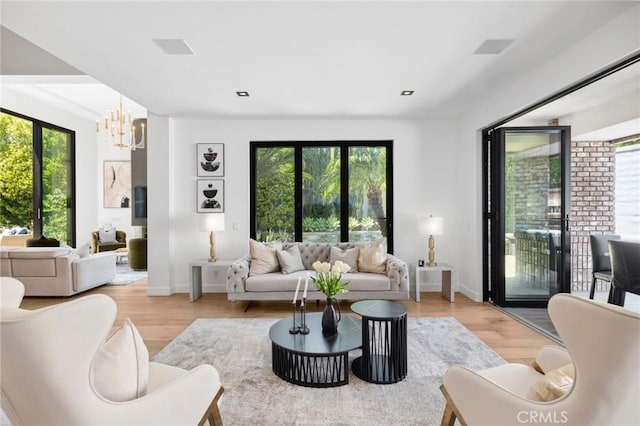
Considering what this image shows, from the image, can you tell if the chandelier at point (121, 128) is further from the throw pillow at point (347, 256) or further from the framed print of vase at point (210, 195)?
the throw pillow at point (347, 256)

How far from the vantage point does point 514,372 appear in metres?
1.68

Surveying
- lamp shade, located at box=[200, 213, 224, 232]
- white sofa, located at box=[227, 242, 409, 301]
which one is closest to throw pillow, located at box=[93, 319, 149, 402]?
white sofa, located at box=[227, 242, 409, 301]

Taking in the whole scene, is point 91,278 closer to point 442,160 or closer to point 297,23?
point 297,23

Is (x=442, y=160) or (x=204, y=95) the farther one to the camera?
(x=442, y=160)

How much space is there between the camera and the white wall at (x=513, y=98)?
2.41m

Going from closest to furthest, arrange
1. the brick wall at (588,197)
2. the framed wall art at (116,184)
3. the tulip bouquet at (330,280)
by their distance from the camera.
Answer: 1. the tulip bouquet at (330,280)
2. the brick wall at (588,197)
3. the framed wall art at (116,184)

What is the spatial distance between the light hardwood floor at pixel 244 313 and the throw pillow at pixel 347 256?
556 millimetres

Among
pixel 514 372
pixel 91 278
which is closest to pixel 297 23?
pixel 514 372

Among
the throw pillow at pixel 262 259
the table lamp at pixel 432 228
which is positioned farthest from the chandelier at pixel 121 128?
the table lamp at pixel 432 228

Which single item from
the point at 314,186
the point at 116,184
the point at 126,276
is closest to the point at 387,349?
the point at 314,186

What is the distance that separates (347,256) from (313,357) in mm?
2346

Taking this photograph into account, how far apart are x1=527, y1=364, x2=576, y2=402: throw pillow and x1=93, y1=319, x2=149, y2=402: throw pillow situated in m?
1.54

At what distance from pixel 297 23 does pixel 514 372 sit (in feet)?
8.53

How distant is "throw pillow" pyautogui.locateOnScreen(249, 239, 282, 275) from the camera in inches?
176
